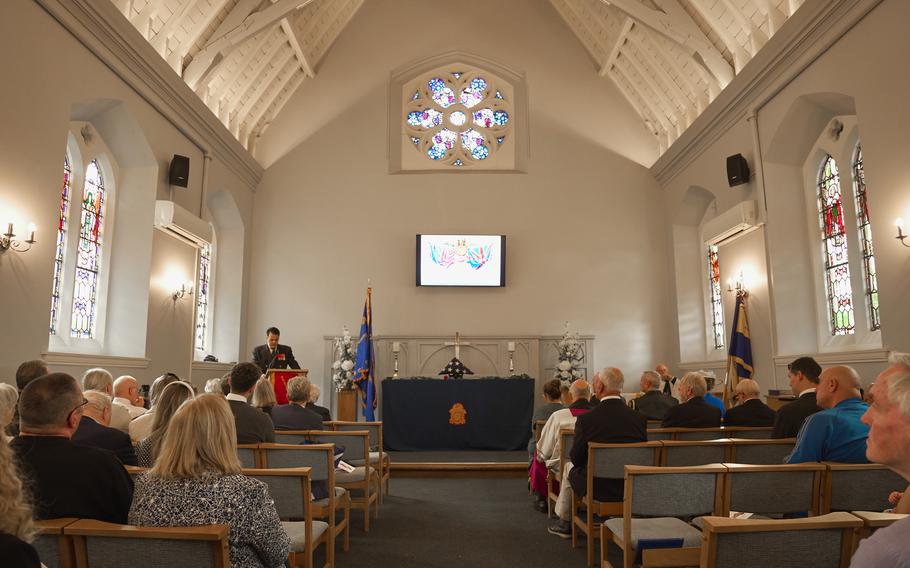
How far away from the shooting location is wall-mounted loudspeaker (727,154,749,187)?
7910mm

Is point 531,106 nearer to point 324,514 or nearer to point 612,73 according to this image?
point 612,73

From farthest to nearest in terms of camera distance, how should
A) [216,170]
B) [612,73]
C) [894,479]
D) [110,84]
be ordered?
[612,73], [216,170], [110,84], [894,479]

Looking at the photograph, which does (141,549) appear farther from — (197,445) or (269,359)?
(269,359)

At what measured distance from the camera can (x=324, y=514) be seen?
12.1ft

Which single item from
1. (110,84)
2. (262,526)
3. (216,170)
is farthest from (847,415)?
(216,170)

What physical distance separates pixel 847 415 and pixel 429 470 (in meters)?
Answer: 4.91

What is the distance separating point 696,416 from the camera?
4.75m

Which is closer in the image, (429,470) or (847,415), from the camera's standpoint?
(847,415)

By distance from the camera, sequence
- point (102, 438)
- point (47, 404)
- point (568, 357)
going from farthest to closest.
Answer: point (568, 357), point (102, 438), point (47, 404)

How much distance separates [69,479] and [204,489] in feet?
1.36

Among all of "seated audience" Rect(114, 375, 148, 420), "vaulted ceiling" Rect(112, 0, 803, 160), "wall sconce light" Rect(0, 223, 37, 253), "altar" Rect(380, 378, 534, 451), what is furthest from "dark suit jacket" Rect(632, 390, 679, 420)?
"wall sconce light" Rect(0, 223, 37, 253)

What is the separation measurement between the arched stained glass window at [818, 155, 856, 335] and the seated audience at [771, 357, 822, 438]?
3.48m

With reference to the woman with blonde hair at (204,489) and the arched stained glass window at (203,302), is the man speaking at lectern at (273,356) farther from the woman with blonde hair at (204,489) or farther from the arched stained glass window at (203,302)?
the woman with blonde hair at (204,489)

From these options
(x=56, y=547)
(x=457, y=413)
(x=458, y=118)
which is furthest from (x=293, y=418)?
(x=458, y=118)
